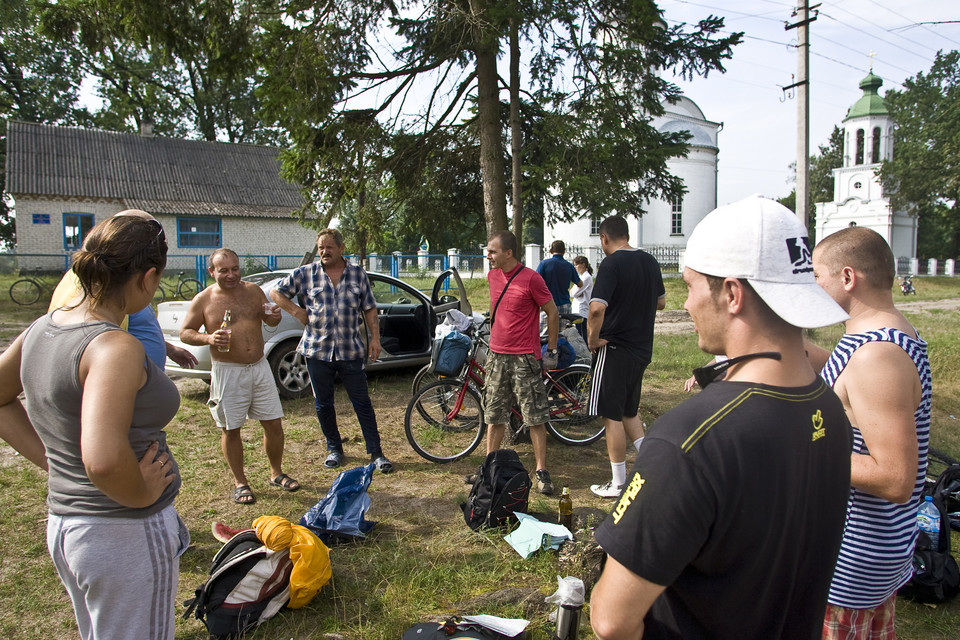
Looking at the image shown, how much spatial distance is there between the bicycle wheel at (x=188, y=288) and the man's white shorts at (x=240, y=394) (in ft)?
54.0

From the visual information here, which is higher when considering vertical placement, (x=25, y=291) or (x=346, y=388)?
(x=25, y=291)

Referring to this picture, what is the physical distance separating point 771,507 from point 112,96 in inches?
1747

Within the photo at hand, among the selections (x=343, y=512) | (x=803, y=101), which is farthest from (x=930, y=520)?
(x=803, y=101)

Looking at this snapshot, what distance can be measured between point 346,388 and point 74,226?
27.5 m

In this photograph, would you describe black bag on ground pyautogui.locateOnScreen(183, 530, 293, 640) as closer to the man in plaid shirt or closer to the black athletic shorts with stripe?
the man in plaid shirt

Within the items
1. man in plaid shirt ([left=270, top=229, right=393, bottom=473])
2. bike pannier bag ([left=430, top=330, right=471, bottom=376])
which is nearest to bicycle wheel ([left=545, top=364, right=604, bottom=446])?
bike pannier bag ([left=430, top=330, right=471, bottom=376])

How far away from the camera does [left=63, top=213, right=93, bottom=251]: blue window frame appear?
2622cm

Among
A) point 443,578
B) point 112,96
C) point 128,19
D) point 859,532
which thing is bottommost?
point 443,578

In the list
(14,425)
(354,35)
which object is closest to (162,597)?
(14,425)

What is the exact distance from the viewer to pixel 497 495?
4.15 m

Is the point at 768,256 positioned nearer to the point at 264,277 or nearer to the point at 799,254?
the point at 799,254

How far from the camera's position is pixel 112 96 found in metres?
36.5

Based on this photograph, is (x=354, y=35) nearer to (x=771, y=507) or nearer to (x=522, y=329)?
(x=522, y=329)

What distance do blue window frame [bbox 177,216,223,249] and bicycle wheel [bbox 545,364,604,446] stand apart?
86.3ft
